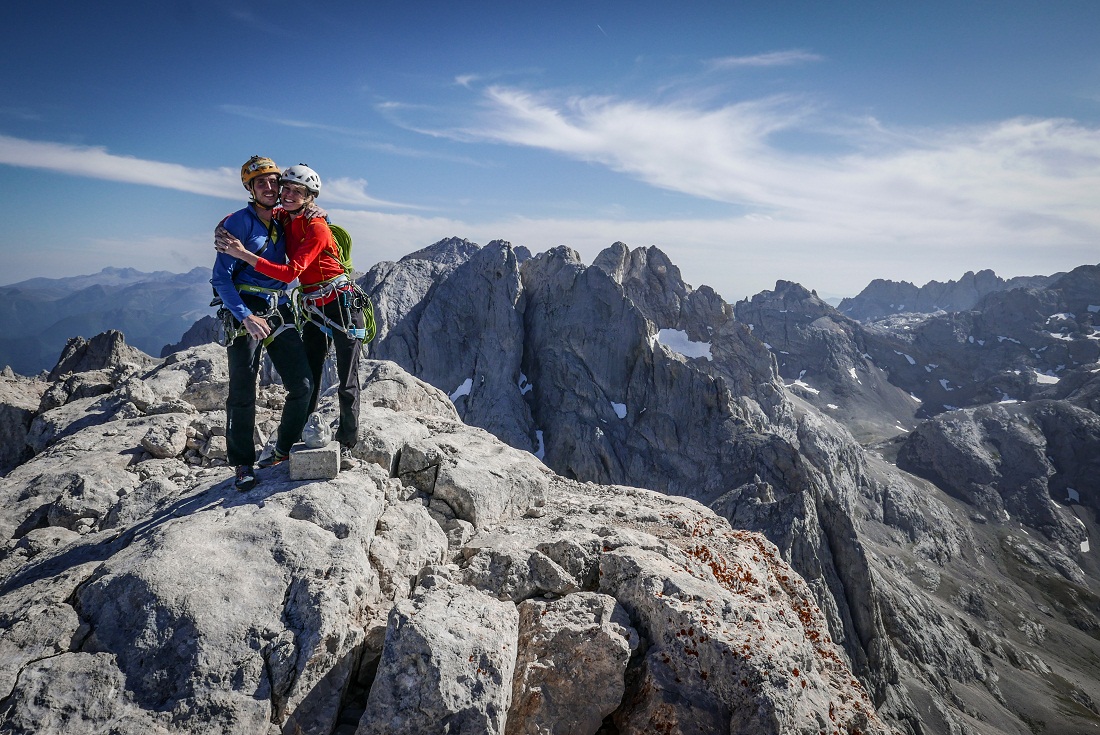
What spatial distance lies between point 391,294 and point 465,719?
309ft

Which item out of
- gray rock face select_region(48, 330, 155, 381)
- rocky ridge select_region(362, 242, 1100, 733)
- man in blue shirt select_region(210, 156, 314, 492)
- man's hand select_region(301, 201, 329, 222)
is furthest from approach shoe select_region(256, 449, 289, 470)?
rocky ridge select_region(362, 242, 1100, 733)

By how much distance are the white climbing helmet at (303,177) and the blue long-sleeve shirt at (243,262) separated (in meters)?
0.78

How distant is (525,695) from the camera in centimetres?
657

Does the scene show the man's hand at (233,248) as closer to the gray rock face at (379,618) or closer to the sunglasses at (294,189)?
the sunglasses at (294,189)

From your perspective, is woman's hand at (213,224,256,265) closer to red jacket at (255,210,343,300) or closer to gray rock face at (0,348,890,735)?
red jacket at (255,210,343,300)

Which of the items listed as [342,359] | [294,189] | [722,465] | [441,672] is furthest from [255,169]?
[722,465]

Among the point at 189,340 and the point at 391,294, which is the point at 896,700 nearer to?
the point at 391,294

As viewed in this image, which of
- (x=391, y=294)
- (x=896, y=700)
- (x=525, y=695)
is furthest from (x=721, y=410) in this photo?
(x=525, y=695)

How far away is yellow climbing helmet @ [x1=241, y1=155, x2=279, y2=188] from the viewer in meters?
8.02

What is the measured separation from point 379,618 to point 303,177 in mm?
6773

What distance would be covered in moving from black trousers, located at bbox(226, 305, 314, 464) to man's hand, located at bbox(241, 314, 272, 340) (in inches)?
19.9

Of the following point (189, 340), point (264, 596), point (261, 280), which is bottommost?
point (189, 340)

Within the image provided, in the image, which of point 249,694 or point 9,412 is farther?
point 9,412

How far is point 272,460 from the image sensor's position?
30.1 ft
